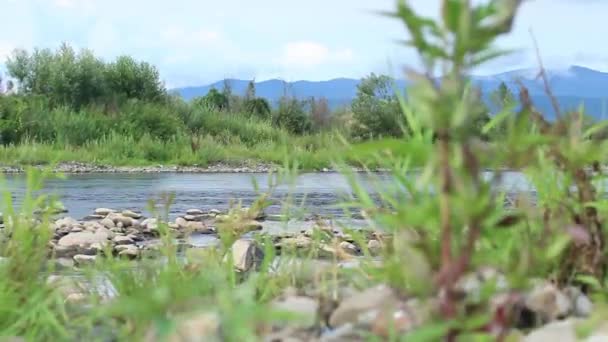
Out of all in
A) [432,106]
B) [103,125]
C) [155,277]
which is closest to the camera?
[432,106]

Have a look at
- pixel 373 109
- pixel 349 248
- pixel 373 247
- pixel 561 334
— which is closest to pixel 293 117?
pixel 373 109

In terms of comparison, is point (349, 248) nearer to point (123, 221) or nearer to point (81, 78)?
point (123, 221)

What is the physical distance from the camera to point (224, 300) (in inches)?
33.1

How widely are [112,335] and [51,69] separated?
19896mm

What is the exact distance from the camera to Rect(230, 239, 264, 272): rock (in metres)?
2.90

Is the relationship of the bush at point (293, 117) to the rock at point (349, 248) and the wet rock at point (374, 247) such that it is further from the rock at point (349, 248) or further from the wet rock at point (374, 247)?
the wet rock at point (374, 247)

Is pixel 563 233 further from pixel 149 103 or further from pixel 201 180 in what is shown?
pixel 149 103

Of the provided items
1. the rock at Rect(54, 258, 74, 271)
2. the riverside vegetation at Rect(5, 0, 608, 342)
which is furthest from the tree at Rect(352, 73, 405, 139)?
the riverside vegetation at Rect(5, 0, 608, 342)

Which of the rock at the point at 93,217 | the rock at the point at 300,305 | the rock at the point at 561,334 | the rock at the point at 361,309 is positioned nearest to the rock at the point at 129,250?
the rock at the point at 93,217

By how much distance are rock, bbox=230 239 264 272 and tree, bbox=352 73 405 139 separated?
54.7 feet

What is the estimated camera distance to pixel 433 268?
999 millimetres

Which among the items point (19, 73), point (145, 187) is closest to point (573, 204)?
point (145, 187)

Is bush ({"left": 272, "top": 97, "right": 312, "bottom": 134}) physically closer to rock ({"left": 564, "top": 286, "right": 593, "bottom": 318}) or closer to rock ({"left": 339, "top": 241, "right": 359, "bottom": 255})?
rock ({"left": 339, "top": 241, "right": 359, "bottom": 255})

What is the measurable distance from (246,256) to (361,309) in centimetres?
179
